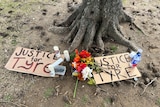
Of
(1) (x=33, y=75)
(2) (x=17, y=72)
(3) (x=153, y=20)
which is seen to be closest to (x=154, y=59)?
(3) (x=153, y=20)

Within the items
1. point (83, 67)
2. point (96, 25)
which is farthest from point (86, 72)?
point (96, 25)

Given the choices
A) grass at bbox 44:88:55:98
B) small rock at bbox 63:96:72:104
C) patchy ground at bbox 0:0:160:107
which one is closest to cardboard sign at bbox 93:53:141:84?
patchy ground at bbox 0:0:160:107

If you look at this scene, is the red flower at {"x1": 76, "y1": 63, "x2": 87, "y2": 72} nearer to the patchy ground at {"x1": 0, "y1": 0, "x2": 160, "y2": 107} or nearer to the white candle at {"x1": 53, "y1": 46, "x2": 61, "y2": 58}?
the patchy ground at {"x1": 0, "y1": 0, "x2": 160, "y2": 107}

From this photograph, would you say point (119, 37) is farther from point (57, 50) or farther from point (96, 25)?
point (57, 50)

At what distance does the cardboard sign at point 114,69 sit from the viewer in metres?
2.46

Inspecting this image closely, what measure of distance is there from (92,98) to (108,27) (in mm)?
1096

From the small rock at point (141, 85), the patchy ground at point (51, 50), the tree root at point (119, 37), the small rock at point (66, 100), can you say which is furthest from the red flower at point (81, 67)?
the tree root at point (119, 37)

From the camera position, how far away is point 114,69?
2547 millimetres

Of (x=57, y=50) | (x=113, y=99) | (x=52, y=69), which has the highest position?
(x=57, y=50)

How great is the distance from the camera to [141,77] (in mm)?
2570

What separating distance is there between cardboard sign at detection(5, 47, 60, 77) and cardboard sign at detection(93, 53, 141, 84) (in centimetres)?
62

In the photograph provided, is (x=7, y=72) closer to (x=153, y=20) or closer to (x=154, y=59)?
(x=154, y=59)

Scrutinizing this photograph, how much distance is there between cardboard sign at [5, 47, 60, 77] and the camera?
2.55m

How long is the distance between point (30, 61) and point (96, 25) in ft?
3.39
